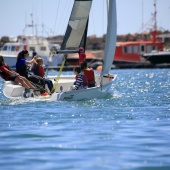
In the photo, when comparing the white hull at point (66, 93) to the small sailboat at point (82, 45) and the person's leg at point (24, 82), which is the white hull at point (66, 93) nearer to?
the small sailboat at point (82, 45)

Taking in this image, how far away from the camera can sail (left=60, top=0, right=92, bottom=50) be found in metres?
23.4

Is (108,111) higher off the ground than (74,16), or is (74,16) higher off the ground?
(74,16)

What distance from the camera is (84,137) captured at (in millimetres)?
11336

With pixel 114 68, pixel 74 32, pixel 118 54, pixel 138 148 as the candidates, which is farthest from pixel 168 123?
pixel 118 54

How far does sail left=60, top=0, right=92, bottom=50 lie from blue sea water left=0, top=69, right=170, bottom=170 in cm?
624

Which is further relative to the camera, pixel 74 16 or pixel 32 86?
pixel 74 16

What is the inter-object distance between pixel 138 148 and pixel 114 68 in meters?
57.5

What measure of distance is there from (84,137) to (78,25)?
12656 mm

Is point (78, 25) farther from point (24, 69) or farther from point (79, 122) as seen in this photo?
point (79, 122)

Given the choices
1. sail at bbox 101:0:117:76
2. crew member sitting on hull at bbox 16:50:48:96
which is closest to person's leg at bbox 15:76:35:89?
crew member sitting on hull at bbox 16:50:48:96

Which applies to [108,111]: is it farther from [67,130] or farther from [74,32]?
[74,32]

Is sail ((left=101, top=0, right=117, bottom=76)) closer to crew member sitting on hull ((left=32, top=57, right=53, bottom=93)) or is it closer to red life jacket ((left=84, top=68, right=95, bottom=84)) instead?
red life jacket ((left=84, top=68, right=95, bottom=84))

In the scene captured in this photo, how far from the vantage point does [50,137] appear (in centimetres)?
1134

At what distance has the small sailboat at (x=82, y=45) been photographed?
1933 centimetres
